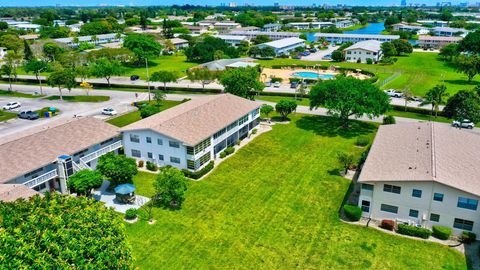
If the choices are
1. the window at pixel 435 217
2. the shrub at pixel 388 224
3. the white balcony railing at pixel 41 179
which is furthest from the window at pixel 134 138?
the window at pixel 435 217

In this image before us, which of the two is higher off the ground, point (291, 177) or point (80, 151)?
point (80, 151)

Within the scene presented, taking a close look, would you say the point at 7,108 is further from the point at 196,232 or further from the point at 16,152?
the point at 196,232

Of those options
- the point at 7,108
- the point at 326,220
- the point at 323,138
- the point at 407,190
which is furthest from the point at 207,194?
the point at 7,108

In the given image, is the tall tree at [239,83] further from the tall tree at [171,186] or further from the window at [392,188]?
the window at [392,188]

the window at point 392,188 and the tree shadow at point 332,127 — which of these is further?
the tree shadow at point 332,127

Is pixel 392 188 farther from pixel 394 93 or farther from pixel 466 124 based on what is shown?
pixel 394 93

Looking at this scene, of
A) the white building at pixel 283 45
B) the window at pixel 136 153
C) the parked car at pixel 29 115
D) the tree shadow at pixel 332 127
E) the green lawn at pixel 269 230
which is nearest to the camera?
the green lawn at pixel 269 230

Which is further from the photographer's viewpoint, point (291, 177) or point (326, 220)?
point (291, 177)
